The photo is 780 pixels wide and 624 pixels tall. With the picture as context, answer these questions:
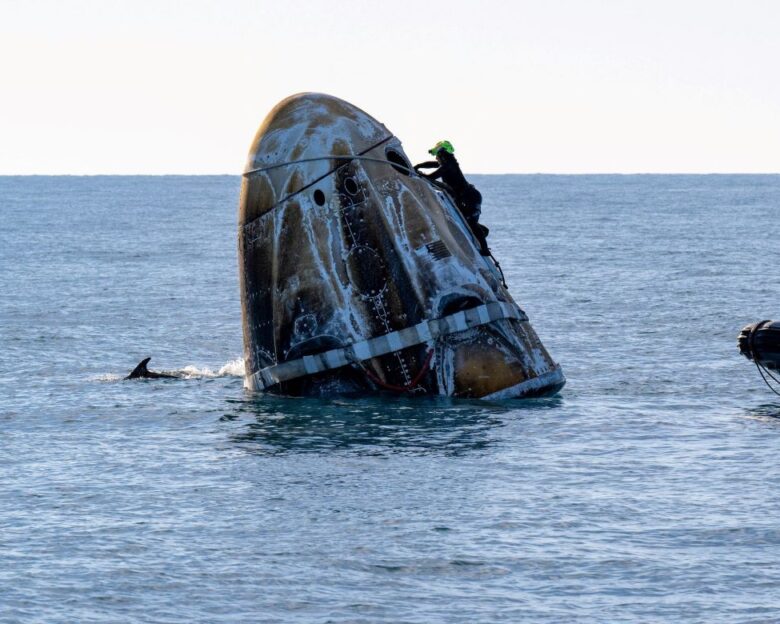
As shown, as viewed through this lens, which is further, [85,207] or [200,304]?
[85,207]

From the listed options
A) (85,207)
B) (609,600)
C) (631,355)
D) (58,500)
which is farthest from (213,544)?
(85,207)

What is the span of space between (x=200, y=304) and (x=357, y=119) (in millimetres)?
23393

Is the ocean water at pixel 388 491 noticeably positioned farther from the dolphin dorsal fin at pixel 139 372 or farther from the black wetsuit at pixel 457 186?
the black wetsuit at pixel 457 186

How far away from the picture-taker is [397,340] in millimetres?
22781

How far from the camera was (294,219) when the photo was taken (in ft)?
75.8

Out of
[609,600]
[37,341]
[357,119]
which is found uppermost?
[357,119]

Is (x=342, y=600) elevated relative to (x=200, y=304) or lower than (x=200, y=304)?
lower

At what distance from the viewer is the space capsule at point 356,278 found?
2288 centimetres

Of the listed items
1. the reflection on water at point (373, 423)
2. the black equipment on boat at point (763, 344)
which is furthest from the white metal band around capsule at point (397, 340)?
the black equipment on boat at point (763, 344)

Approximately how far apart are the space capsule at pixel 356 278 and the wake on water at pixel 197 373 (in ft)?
18.1

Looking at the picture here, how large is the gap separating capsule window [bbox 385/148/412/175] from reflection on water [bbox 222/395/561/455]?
12.3ft

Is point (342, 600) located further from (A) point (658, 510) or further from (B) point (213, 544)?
(A) point (658, 510)

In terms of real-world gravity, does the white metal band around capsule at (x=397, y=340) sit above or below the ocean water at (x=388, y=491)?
above

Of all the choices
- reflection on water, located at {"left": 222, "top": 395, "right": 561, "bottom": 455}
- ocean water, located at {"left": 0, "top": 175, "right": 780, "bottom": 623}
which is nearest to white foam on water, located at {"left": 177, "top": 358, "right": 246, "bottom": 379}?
ocean water, located at {"left": 0, "top": 175, "right": 780, "bottom": 623}
